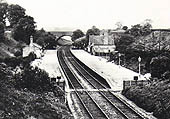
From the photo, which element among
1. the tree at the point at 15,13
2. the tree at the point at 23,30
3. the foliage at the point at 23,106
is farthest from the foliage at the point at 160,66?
the tree at the point at 15,13

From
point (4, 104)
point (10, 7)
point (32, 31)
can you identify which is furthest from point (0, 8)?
point (4, 104)

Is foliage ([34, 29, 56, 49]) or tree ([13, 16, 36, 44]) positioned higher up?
tree ([13, 16, 36, 44])

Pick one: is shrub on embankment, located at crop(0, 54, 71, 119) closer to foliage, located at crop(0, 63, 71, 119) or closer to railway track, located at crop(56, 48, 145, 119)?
foliage, located at crop(0, 63, 71, 119)

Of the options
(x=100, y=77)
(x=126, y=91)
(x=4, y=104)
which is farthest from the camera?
(x=100, y=77)

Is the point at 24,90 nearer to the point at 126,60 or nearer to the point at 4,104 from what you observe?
the point at 4,104

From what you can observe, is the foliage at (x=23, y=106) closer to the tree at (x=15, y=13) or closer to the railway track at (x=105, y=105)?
the railway track at (x=105, y=105)

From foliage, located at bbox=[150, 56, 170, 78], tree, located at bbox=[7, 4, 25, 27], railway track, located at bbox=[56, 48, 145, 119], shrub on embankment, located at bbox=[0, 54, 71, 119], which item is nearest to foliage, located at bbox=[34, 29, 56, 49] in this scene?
tree, located at bbox=[7, 4, 25, 27]

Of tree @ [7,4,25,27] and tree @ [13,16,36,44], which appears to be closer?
tree @ [13,16,36,44]
